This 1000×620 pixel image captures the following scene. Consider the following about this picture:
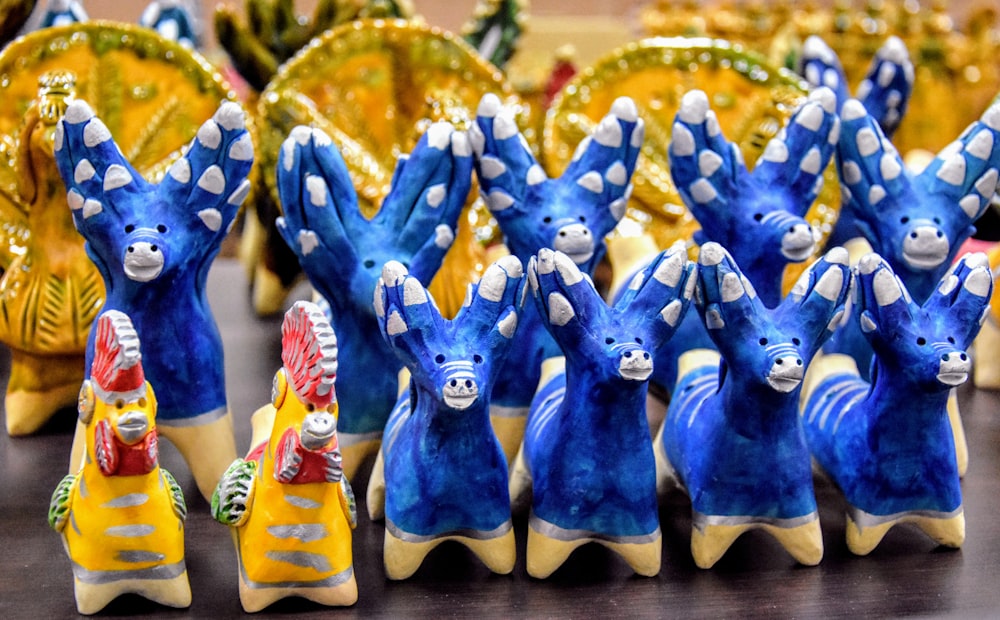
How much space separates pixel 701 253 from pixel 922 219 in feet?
1.15

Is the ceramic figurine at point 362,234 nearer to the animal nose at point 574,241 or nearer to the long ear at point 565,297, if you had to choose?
the animal nose at point 574,241

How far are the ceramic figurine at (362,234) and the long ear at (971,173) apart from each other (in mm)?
494

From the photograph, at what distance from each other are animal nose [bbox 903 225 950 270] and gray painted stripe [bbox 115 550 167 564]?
78cm

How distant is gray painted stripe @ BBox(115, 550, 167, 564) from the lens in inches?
35.1

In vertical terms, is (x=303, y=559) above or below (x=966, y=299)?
below

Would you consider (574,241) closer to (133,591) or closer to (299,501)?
(299,501)

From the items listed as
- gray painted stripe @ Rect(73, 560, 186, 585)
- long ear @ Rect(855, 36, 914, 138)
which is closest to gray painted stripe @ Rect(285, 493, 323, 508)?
gray painted stripe @ Rect(73, 560, 186, 585)

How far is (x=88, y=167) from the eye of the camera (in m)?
1.02

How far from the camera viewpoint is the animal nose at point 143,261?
1.00m

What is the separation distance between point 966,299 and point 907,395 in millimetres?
96

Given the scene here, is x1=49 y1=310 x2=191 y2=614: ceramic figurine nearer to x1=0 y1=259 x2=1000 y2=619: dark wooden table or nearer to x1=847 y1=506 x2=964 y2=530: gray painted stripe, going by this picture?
x1=0 y1=259 x2=1000 y2=619: dark wooden table

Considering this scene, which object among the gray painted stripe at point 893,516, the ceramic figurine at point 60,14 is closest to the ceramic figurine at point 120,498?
the gray painted stripe at point 893,516

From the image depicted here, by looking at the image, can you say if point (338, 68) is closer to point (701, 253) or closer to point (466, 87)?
point (466, 87)

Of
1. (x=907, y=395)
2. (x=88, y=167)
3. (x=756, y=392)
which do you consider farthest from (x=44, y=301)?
(x=907, y=395)
